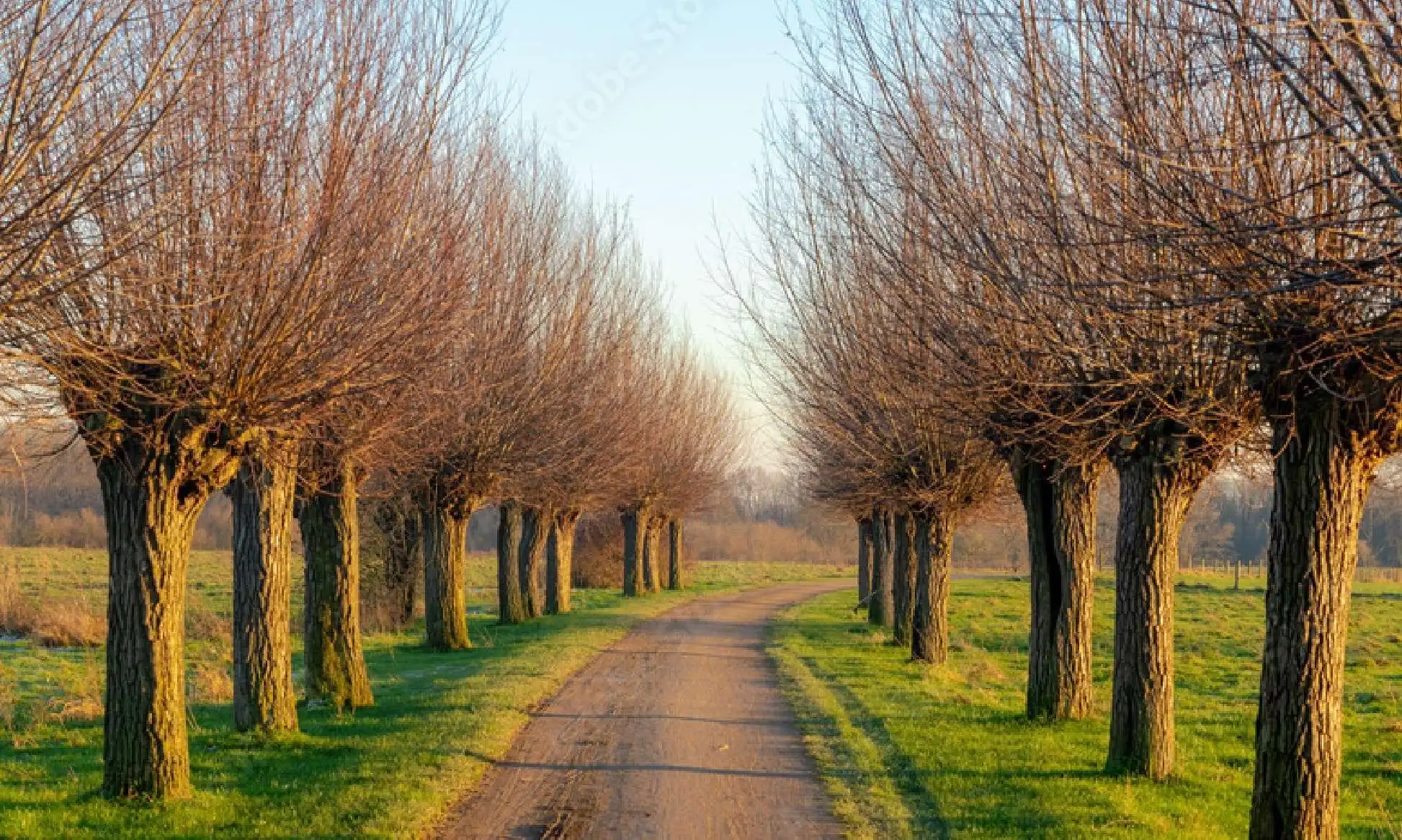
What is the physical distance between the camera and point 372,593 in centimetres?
3083

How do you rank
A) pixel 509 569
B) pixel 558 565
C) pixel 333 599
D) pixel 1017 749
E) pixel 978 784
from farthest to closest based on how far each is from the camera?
pixel 558 565 → pixel 509 569 → pixel 333 599 → pixel 1017 749 → pixel 978 784

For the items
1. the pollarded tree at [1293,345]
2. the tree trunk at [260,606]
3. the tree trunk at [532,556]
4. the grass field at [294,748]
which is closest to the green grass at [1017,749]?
the pollarded tree at [1293,345]

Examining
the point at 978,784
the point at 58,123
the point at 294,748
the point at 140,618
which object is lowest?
the point at 294,748

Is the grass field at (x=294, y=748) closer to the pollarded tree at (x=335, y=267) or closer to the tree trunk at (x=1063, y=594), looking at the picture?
the pollarded tree at (x=335, y=267)

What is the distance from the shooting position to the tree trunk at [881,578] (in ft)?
97.8

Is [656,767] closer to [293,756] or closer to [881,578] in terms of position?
[293,756]

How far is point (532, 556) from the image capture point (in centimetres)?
3038

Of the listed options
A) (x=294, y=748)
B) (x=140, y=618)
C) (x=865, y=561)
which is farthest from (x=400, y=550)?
(x=140, y=618)

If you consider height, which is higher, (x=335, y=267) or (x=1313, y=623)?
(x=335, y=267)

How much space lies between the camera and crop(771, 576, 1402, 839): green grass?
8.66 m

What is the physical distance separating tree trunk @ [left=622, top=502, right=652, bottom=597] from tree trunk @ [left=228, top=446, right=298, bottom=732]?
28.9 m

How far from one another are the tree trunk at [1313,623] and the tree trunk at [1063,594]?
17.9ft

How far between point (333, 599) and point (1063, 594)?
9.10 meters

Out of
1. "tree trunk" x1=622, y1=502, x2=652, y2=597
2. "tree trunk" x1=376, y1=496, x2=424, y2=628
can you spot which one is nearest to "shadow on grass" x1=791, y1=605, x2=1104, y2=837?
"tree trunk" x1=376, y1=496, x2=424, y2=628
